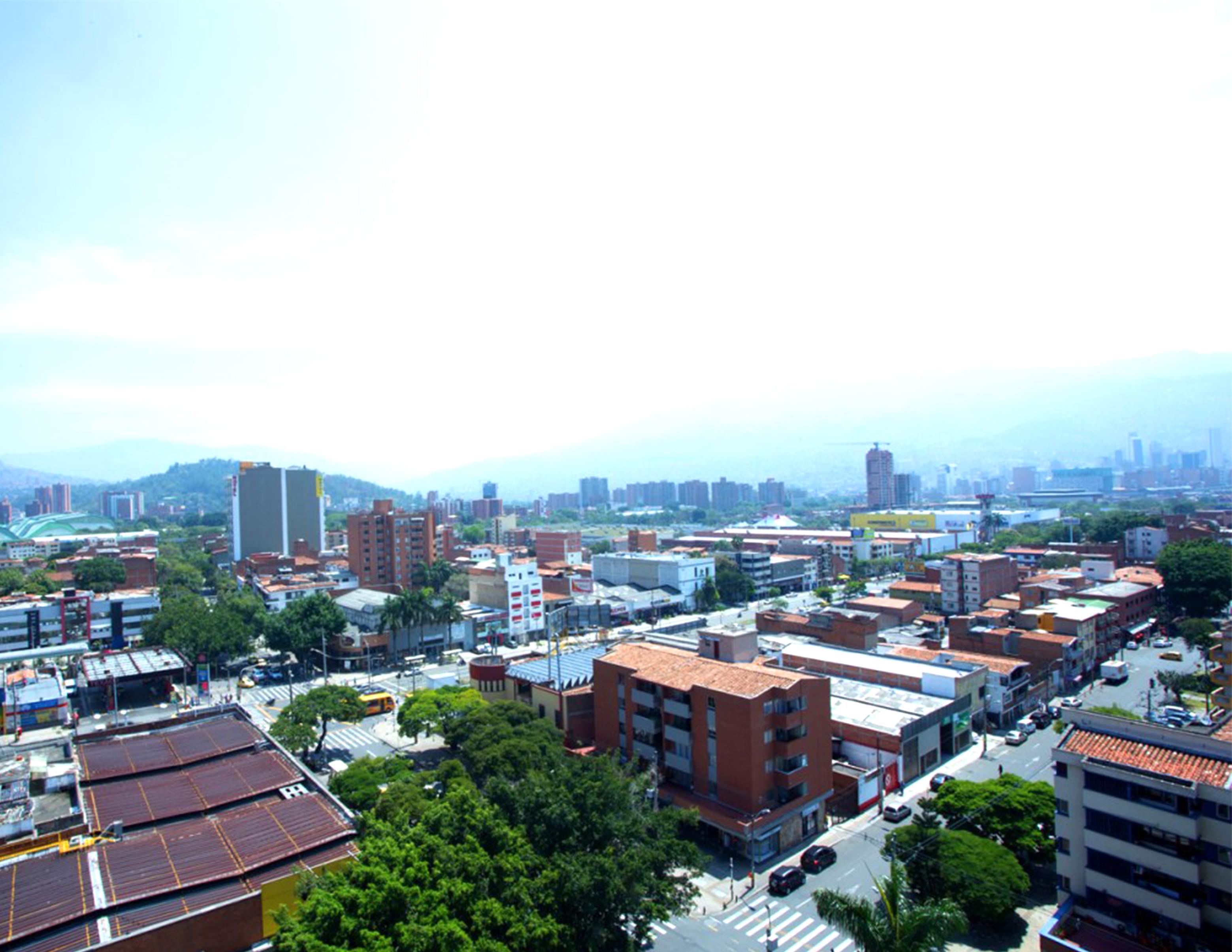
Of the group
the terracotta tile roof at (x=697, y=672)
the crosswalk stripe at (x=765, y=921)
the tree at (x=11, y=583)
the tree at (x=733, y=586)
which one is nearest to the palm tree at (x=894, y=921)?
the crosswalk stripe at (x=765, y=921)

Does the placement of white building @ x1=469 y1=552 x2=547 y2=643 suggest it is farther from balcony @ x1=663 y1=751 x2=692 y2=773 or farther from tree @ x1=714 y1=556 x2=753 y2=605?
balcony @ x1=663 y1=751 x2=692 y2=773

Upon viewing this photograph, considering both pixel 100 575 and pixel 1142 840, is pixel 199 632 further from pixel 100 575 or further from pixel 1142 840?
pixel 1142 840

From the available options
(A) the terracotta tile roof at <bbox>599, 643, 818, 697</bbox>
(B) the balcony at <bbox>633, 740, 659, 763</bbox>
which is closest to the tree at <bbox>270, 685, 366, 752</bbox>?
(A) the terracotta tile roof at <bbox>599, 643, 818, 697</bbox>

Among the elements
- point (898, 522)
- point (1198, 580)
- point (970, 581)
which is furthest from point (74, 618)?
point (898, 522)

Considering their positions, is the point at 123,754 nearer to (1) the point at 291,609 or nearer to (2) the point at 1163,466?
(1) the point at 291,609

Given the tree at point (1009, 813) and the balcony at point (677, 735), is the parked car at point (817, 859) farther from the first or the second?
the balcony at point (677, 735)
